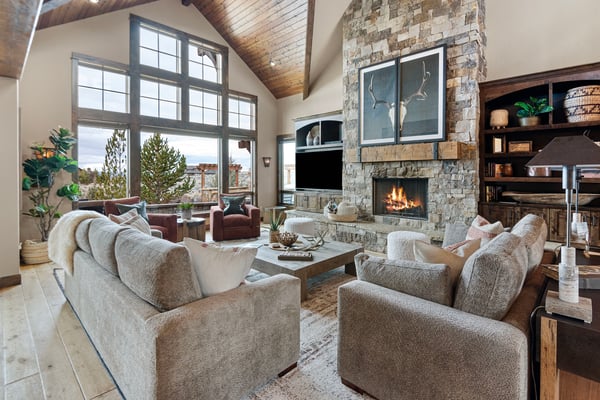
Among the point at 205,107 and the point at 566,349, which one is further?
the point at 205,107

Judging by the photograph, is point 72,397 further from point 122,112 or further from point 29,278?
point 122,112

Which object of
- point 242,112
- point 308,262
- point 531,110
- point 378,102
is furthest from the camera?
point 242,112

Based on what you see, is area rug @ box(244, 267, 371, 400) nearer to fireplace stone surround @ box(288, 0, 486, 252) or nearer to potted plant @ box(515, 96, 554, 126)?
fireplace stone surround @ box(288, 0, 486, 252)

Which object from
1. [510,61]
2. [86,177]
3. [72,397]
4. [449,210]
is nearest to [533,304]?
[72,397]

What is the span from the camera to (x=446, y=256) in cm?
162

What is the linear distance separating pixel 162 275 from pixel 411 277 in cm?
123

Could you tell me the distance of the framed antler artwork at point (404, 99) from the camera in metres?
4.62

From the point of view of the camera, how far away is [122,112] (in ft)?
18.8

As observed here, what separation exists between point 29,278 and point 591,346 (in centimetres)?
488

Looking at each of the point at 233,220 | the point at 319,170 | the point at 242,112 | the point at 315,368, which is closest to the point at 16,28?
the point at 315,368

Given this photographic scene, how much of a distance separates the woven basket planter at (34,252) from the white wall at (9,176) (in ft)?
2.96

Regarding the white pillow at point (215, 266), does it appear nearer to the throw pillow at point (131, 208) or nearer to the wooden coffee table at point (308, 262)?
the wooden coffee table at point (308, 262)

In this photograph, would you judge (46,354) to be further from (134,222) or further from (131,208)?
(131,208)

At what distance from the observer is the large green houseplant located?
431 centimetres
